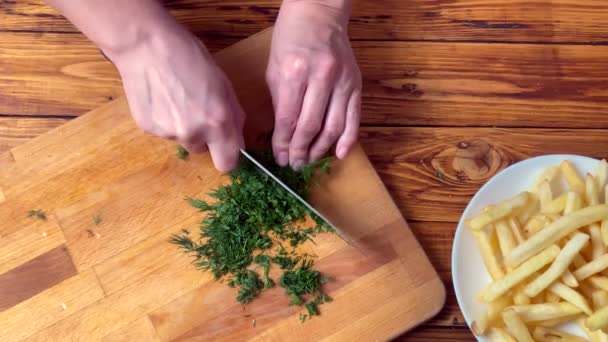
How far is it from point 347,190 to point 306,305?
0.41 m

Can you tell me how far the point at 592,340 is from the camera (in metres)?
1.68

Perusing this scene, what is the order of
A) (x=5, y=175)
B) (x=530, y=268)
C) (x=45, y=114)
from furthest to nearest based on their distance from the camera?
(x=45, y=114)
(x=5, y=175)
(x=530, y=268)

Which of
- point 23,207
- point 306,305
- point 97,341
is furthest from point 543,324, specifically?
point 23,207

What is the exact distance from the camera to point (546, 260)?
1619 millimetres

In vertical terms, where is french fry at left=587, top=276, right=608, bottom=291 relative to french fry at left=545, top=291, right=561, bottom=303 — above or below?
above

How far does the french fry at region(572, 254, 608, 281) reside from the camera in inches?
63.8

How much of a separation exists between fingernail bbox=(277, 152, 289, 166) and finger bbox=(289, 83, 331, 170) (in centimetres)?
5

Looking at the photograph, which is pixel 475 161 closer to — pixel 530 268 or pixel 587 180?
pixel 587 180

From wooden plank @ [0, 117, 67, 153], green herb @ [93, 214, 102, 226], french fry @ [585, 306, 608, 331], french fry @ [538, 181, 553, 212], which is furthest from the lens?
wooden plank @ [0, 117, 67, 153]

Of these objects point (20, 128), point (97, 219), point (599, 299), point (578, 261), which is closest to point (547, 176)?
point (578, 261)

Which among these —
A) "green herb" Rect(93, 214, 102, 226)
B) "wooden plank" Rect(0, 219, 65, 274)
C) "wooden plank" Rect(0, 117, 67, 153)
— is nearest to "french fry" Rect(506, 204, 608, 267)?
"green herb" Rect(93, 214, 102, 226)

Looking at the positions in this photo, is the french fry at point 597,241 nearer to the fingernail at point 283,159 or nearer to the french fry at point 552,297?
the french fry at point 552,297

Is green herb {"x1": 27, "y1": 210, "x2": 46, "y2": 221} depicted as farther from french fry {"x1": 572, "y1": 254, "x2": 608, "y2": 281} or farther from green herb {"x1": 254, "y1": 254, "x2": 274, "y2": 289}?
french fry {"x1": 572, "y1": 254, "x2": 608, "y2": 281}

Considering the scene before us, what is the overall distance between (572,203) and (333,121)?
75 centimetres
